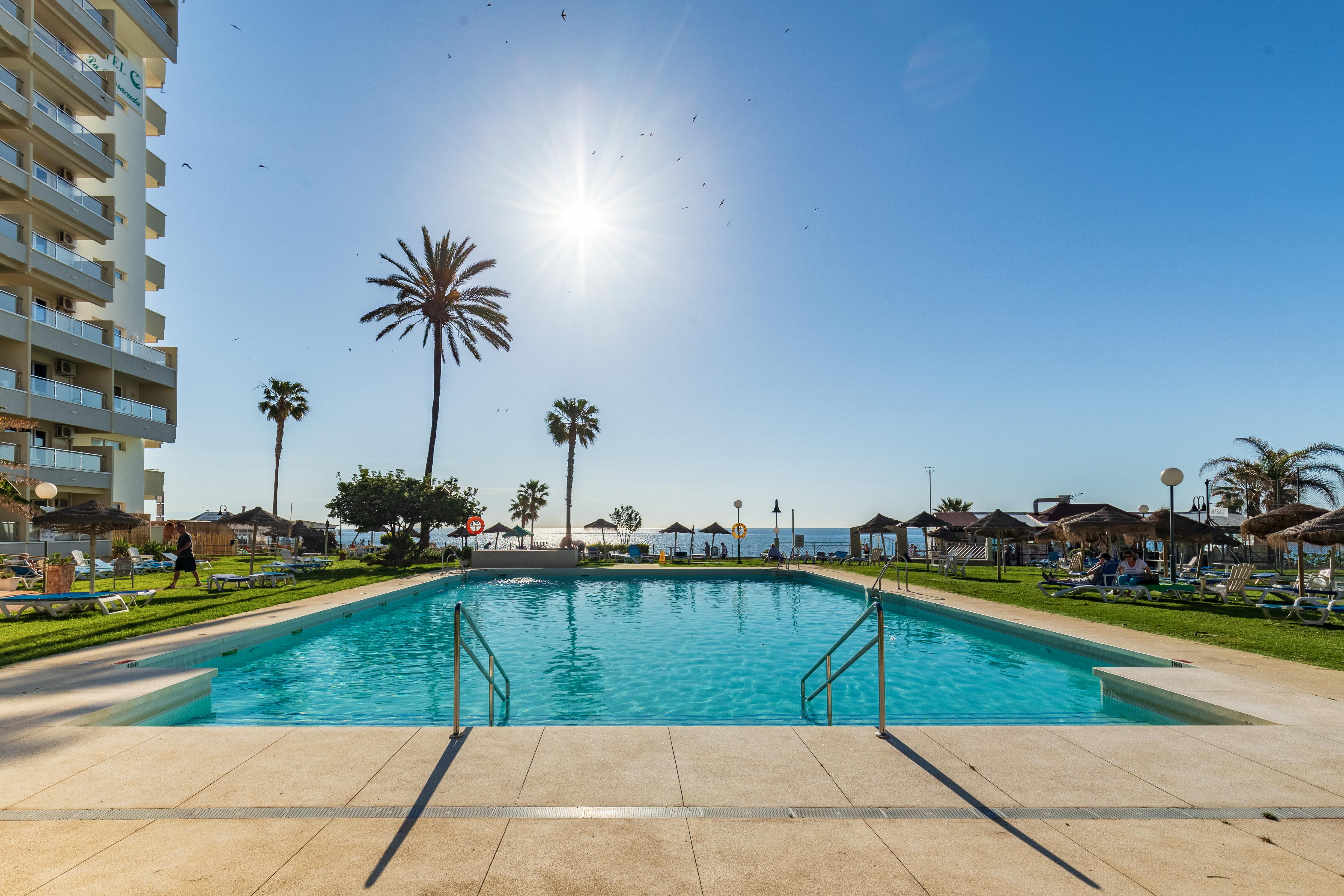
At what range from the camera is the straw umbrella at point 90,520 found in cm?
1380

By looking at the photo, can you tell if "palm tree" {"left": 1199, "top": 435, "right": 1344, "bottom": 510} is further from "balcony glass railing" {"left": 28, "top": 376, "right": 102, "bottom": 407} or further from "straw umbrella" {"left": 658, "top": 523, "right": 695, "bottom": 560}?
"balcony glass railing" {"left": 28, "top": 376, "right": 102, "bottom": 407}

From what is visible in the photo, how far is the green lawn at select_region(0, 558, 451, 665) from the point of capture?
29.0 feet

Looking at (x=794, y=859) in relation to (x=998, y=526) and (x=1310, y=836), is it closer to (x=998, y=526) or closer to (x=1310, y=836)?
(x=1310, y=836)

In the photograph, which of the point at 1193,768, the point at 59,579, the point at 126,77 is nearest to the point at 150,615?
the point at 59,579

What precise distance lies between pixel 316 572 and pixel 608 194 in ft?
58.4

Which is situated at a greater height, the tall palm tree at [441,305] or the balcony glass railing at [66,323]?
the tall palm tree at [441,305]

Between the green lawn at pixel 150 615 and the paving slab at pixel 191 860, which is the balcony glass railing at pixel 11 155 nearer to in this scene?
the green lawn at pixel 150 615

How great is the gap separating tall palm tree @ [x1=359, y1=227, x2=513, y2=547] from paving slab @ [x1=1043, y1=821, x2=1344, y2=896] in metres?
27.8

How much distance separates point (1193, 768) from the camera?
14.1ft

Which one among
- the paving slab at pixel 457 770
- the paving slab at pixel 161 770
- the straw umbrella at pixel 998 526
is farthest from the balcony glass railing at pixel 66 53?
the straw umbrella at pixel 998 526

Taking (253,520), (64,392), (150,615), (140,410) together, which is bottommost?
(150,615)

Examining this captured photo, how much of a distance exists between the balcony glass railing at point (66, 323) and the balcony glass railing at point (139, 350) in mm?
611

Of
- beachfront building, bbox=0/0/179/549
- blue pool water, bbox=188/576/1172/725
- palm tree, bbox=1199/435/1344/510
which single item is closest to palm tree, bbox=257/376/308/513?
beachfront building, bbox=0/0/179/549

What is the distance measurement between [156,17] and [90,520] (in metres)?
28.3
